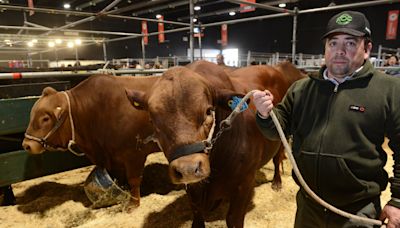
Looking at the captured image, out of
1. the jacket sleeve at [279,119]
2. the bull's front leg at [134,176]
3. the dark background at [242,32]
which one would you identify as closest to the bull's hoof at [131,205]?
the bull's front leg at [134,176]

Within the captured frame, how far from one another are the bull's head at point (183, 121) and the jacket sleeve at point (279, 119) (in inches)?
11.8

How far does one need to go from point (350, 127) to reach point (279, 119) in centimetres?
38

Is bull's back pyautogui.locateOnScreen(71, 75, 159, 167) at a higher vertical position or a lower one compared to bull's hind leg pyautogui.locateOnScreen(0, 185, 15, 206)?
higher

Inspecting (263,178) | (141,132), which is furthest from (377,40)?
(141,132)

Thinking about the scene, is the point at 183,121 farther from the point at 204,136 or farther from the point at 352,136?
the point at 352,136

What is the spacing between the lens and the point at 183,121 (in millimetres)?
1563

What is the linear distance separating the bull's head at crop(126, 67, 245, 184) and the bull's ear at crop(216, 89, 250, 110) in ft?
0.31

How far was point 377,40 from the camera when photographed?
17219 mm

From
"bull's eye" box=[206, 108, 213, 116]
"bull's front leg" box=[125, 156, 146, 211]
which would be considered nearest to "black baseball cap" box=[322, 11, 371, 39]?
"bull's eye" box=[206, 108, 213, 116]

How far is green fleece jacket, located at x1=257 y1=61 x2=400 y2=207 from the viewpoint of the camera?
137 cm

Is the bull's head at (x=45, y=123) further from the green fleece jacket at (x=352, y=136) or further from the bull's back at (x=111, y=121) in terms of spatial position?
the green fleece jacket at (x=352, y=136)

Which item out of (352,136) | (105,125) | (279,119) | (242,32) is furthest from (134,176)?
(242,32)

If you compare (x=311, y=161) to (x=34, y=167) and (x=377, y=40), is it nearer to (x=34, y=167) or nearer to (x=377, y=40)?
(x=34, y=167)

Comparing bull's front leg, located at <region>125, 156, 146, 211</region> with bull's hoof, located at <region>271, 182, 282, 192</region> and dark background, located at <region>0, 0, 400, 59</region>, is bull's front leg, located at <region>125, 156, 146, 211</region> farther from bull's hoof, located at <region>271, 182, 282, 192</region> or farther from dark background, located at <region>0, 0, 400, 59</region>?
dark background, located at <region>0, 0, 400, 59</region>
